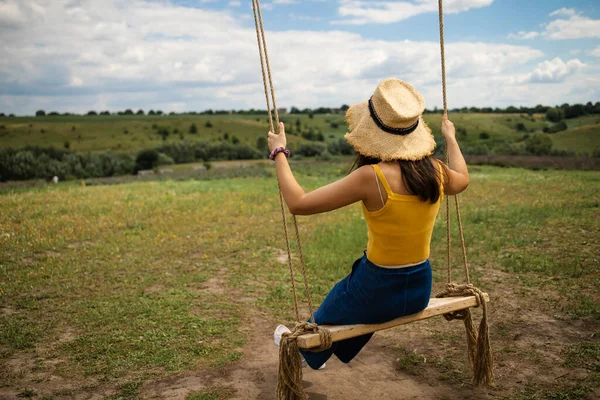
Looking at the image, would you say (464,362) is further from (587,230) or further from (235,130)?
(235,130)

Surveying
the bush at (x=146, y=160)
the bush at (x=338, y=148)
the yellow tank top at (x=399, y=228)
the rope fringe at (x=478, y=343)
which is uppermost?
the yellow tank top at (x=399, y=228)

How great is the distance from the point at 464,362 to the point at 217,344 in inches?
97.8

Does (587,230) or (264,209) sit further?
(264,209)

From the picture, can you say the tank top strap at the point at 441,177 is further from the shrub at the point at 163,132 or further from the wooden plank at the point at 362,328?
the shrub at the point at 163,132

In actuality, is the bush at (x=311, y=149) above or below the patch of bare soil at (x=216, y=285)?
below

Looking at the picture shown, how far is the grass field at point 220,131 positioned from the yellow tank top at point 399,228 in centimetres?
3329

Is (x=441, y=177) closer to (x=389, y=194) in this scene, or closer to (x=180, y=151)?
(x=389, y=194)

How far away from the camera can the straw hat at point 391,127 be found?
2.72 m

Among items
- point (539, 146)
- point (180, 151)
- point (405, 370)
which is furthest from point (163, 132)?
point (405, 370)

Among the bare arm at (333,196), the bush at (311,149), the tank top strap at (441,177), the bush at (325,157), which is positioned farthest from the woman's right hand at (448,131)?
the bush at (311,149)

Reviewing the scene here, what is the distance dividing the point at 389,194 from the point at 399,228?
24cm

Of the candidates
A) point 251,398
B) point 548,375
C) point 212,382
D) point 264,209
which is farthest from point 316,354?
point 264,209

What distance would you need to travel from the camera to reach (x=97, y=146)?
71.2 meters

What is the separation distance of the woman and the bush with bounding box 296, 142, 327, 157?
51064 mm
